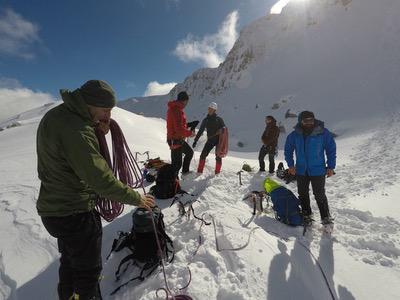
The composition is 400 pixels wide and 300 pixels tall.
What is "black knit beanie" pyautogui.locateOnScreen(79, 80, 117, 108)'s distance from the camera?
7.27 ft

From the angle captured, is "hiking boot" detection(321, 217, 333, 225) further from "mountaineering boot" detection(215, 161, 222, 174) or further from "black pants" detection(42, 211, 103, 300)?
"black pants" detection(42, 211, 103, 300)

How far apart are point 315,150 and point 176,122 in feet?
10.7

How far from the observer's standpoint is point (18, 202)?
17.9 ft

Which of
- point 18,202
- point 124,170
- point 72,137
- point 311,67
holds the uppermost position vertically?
point 311,67

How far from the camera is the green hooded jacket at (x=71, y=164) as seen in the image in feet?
6.76

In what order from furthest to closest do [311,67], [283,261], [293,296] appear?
[311,67], [283,261], [293,296]

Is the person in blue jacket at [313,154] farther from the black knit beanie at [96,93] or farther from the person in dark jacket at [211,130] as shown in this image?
the black knit beanie at [96,93]

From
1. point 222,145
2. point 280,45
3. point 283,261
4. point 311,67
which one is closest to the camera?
point 283,261

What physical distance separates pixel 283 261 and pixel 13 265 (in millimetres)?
3650

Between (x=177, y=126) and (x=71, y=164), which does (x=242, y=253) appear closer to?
(x=71, y=164)

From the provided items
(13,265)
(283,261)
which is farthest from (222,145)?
(13,265)

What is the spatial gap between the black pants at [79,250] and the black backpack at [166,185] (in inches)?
117

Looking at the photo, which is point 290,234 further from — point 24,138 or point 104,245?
point 24,138

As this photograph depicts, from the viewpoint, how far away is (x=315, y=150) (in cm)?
475
